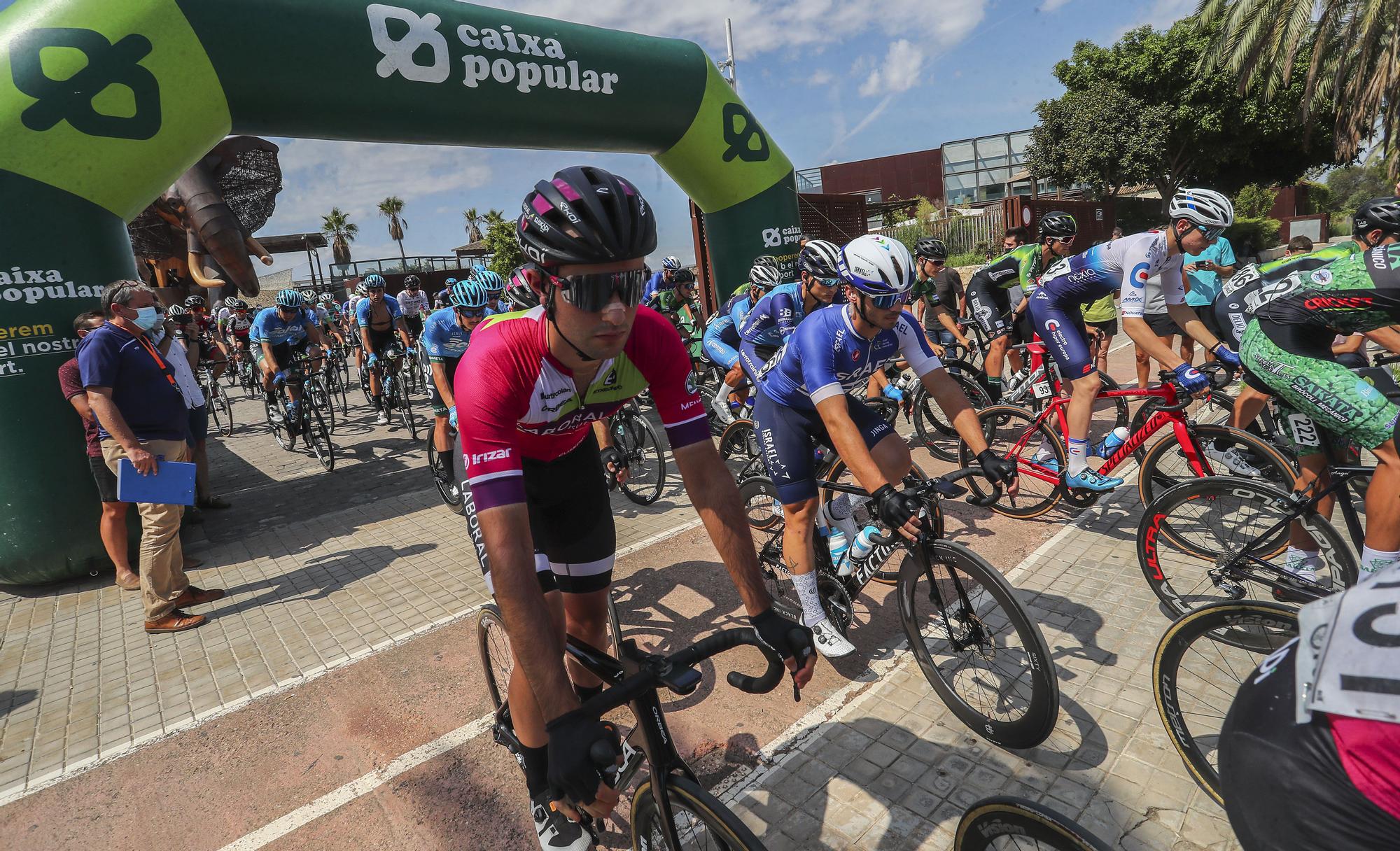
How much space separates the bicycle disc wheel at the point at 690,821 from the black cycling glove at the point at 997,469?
81.1 inches

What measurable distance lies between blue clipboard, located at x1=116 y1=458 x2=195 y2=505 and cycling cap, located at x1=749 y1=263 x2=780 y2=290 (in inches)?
222

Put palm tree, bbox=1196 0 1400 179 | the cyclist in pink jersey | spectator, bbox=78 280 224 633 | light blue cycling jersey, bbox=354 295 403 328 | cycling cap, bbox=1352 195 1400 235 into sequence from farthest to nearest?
palm tree, bbox=1196 0 1400 179 < light blue cycling jersey, bbox=354 295 403 328 < spectator, bbox=78 280 224 633 < cycling cap, bbox=1352 195 1400 235 < the cyclist in pink jersey

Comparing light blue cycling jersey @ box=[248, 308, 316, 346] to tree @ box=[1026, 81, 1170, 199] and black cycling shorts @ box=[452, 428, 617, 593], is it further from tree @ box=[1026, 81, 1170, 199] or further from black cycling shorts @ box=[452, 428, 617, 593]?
tree @ box=[1026, 81, 1170, 199]

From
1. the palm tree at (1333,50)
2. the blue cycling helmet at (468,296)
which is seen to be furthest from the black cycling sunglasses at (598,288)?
the palm tree at (1333,50)

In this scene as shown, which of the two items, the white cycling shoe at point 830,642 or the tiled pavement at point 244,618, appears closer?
the white cycling shoe at point 830,642

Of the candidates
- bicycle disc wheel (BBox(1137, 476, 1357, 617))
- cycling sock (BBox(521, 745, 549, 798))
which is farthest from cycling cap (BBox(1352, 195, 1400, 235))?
cycling sock (BBox(521, 745, 549, 798))

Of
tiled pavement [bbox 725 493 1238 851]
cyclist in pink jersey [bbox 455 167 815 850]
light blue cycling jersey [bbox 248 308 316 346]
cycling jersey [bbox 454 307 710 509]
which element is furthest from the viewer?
light blue cycling jersey [bbox 248 308 316 346]

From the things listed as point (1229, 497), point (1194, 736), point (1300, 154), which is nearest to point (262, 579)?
point (1194, 736)

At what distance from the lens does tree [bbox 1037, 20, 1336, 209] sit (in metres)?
27.1

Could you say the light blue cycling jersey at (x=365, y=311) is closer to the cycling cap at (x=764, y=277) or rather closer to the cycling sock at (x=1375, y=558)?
the cycling cap at (x=764, y=277)

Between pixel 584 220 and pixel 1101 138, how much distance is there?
1262 inches

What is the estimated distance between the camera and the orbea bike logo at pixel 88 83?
5336 mm

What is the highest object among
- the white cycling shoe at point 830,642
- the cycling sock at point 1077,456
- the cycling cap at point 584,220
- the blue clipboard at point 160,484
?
the cycling cap at point 584,220

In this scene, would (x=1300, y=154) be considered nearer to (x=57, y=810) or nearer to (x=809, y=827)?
(x=809, y=827)
